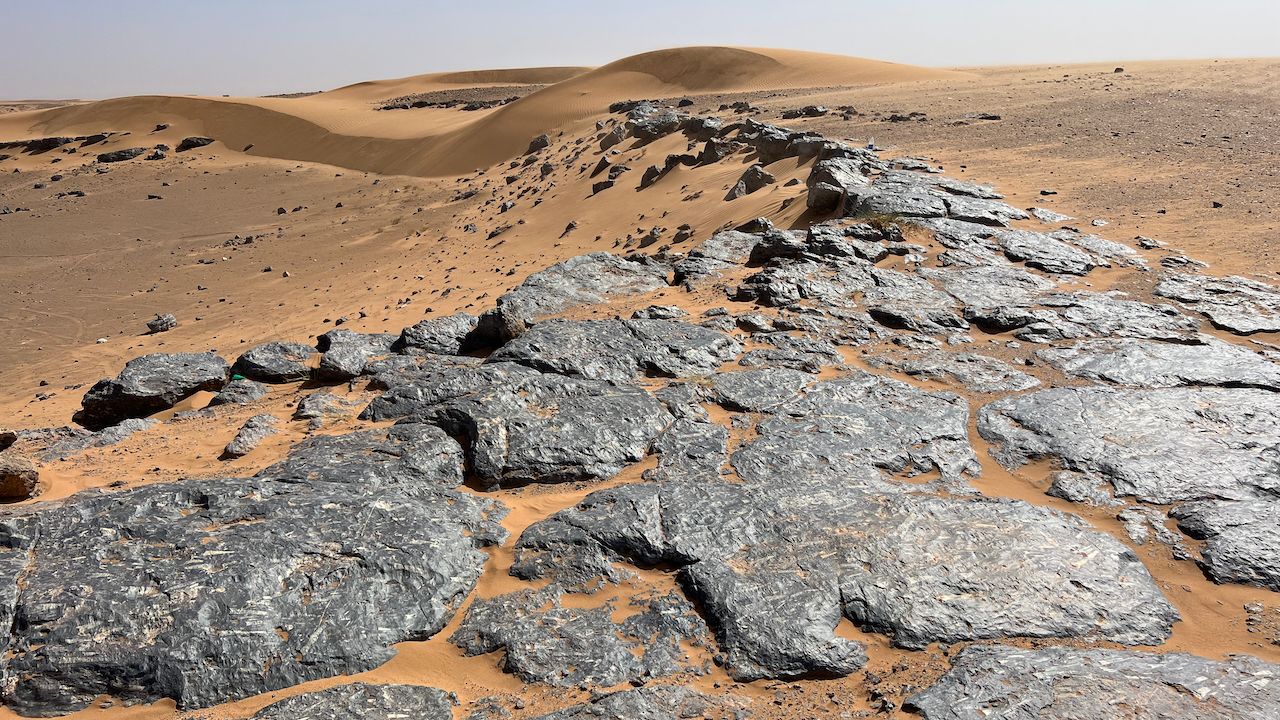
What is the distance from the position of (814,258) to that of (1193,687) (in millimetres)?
5789

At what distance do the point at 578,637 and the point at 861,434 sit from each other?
2.26 meters

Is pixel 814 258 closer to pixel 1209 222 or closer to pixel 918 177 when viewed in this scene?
pixel 918 177

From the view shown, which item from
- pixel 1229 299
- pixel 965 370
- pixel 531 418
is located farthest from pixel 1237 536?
pixel 1229 299

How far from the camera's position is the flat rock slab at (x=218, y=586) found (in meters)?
2.93

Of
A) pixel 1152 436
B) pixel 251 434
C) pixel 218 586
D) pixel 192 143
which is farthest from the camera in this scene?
pixel 192 143

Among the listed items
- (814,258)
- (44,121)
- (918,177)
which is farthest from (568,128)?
(44,121)

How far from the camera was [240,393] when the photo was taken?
638 centimetres

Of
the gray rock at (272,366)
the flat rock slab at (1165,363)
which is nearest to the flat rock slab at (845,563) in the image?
the flat rock slab at (1165,363)

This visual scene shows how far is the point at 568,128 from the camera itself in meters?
26.4

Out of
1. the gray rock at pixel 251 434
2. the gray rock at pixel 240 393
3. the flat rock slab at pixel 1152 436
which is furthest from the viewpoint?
the gray rock at pixel 240 393

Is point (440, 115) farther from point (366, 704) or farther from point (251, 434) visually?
point (366, 704)

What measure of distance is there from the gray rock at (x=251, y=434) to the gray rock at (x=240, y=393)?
0.86 meters

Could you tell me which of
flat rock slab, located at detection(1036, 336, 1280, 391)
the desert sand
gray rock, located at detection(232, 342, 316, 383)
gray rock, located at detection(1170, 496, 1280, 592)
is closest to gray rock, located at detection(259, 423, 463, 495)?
the desert sand

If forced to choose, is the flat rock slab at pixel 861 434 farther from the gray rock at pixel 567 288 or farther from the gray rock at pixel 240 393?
the gray rock at pixel 240 393
